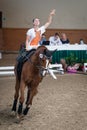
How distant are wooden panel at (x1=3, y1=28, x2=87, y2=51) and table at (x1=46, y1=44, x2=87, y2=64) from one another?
1059 centimetres

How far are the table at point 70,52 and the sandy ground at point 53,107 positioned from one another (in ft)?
9.95

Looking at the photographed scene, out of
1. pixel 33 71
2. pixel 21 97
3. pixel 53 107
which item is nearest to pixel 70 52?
pixel 53 107

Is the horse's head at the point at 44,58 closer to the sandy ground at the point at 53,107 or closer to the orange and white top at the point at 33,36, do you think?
the orange and white top at the point at 33,36

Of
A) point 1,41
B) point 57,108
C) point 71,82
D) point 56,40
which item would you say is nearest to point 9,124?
point 57,108

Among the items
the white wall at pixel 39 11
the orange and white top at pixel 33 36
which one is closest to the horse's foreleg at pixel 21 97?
the orange and white top at pixel 33 36

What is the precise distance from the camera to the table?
14125 mm

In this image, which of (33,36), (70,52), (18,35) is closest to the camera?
(33,36)

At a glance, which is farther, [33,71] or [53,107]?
[53,107]

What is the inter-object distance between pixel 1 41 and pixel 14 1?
285cm

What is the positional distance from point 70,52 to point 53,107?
6.91 meters

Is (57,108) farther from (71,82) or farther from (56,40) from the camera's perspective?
(56,40)

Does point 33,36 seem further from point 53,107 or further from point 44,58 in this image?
point 53,107

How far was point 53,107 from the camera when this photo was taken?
24.7 ft

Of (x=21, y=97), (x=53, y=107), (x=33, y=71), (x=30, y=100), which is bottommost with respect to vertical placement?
(x=53, y=107)
